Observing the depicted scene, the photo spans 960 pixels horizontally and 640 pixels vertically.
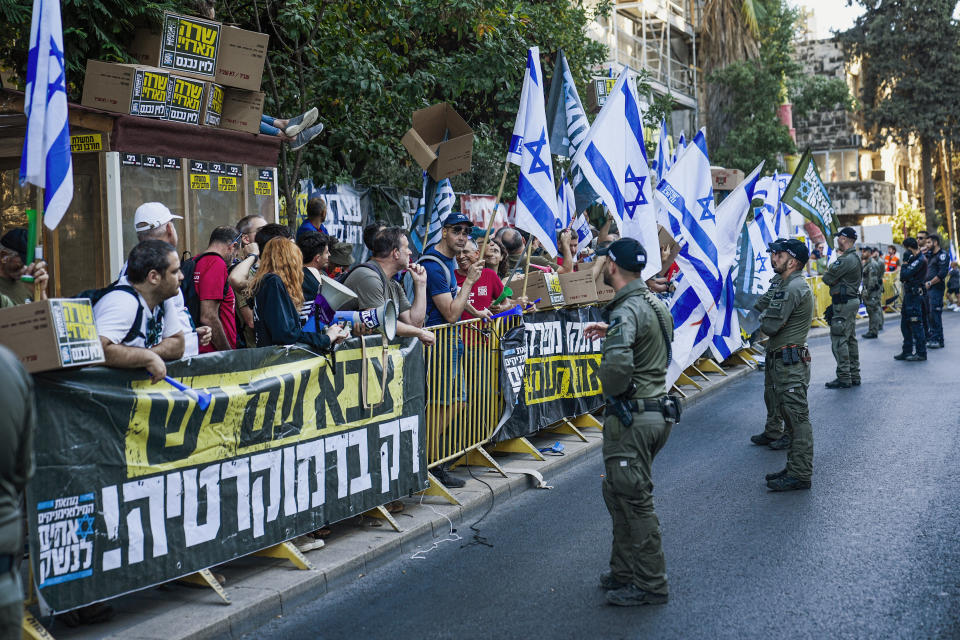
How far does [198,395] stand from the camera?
16.9 ft

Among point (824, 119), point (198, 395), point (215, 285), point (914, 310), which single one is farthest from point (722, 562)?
point (824, 119)

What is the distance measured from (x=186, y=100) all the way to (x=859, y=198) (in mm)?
48542

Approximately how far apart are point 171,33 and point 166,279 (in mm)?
5054

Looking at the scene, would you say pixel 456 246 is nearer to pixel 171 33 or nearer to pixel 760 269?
pixel 171 33

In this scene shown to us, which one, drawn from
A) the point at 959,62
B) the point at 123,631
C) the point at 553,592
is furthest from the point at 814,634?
the point at 959,62

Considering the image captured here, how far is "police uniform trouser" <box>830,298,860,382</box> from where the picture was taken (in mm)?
A: 13461

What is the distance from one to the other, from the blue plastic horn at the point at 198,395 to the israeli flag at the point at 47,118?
3.24 ft

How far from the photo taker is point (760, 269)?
49.7 feet

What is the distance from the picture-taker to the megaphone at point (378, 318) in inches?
Answer: 254

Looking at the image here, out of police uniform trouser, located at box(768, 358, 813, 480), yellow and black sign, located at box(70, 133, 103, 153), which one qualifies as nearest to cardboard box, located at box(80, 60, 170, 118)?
yellow and black sign, located at box(70, 133, 103, 153)

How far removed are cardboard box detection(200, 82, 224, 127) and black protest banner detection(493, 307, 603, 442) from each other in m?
3.58

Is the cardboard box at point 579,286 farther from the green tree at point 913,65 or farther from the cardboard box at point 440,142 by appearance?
the green tree at point 913,65

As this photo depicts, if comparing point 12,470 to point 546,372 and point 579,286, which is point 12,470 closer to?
point 546,372

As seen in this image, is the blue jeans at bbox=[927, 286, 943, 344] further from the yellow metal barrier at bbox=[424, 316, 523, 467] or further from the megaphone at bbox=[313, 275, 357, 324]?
the megaphone at bbox=[313, 275, 357, 324]
